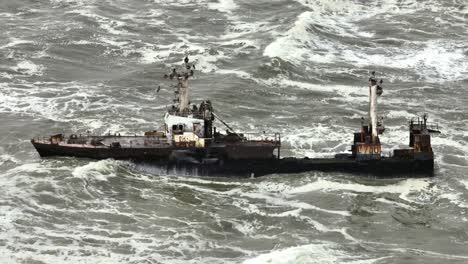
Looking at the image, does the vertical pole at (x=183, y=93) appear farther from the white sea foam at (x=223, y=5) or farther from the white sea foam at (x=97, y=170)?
the white sea foam at (x=223, y=5)

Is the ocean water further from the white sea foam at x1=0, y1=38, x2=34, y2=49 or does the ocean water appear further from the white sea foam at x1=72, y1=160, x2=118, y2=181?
the white sea foam at x1=0, y1=38, x2=34, y2=49

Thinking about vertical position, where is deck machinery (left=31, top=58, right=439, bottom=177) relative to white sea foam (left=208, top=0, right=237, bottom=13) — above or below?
below

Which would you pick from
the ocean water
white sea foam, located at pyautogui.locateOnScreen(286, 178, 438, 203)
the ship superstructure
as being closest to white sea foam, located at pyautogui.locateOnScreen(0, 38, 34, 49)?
the ocean water

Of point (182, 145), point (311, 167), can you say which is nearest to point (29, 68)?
point (182, 145)

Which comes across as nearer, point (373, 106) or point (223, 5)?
point (373, 106)

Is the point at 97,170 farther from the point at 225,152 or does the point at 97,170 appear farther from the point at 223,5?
Result: the point at 223,5

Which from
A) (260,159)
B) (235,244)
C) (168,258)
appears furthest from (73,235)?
(260,159)
